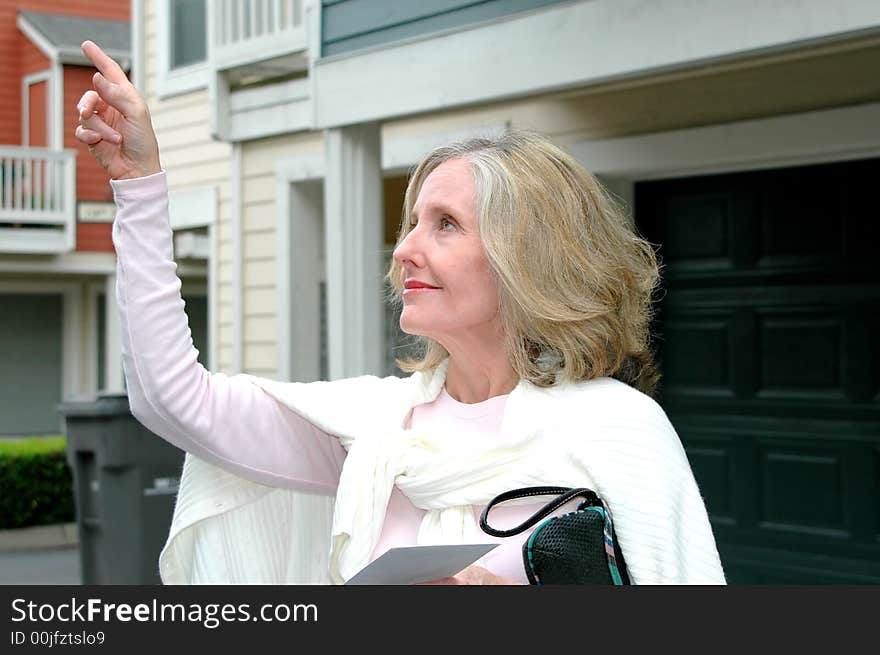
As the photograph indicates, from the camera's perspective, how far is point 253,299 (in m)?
9.59

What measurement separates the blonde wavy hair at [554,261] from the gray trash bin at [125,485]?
4716 millimetres

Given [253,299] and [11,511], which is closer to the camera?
[253,299]

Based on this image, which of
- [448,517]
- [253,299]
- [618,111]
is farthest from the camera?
[253,299]

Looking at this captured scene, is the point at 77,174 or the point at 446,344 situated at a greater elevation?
the point at 77,174

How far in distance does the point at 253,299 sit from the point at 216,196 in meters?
1.09

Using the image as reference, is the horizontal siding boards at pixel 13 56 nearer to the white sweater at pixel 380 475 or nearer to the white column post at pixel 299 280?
the white column post at pixel 299 280

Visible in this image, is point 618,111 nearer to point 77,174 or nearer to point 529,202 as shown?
point 529,202

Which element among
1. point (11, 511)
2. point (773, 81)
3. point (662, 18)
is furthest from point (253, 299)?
point (662, 18)

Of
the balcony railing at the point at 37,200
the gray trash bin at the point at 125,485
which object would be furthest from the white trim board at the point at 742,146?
the balcony railing at the point at 37,200

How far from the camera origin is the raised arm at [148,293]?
1.92 m

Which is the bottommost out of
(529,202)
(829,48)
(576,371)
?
(576,371)

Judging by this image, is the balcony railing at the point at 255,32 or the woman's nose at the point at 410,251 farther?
the balcony railing at the point at 255,32

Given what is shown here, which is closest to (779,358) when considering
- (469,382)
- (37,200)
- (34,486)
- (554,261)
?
(469,382)

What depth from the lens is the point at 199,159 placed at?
10.5m
